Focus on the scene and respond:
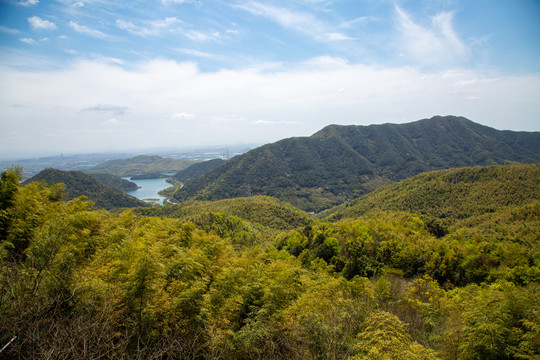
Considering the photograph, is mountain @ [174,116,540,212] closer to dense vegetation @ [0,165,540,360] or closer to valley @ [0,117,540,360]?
valley @ [0,117,540,360]

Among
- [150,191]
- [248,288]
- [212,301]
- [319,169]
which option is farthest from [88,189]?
[319,169]

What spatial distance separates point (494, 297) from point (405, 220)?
33.0 meters

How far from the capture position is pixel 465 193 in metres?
58.0

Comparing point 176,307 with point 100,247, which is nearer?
point 176,307

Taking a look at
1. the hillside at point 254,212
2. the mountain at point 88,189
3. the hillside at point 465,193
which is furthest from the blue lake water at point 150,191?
the hillside at point 465,193

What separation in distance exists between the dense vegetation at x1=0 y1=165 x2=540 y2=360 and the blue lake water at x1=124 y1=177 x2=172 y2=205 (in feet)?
A: 376

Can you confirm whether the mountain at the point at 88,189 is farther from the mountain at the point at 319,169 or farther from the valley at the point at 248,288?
the valley at the point at 248,288

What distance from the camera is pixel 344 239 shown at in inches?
1254

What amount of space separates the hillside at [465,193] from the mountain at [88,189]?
78.4 m

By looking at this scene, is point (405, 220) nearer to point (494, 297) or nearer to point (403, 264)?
point (403, 264)

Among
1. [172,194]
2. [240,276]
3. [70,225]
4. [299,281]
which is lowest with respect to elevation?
[172,194]

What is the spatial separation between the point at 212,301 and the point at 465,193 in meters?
69.6

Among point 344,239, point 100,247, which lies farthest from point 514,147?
point 100,247

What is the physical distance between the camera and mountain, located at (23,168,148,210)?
84.7m
